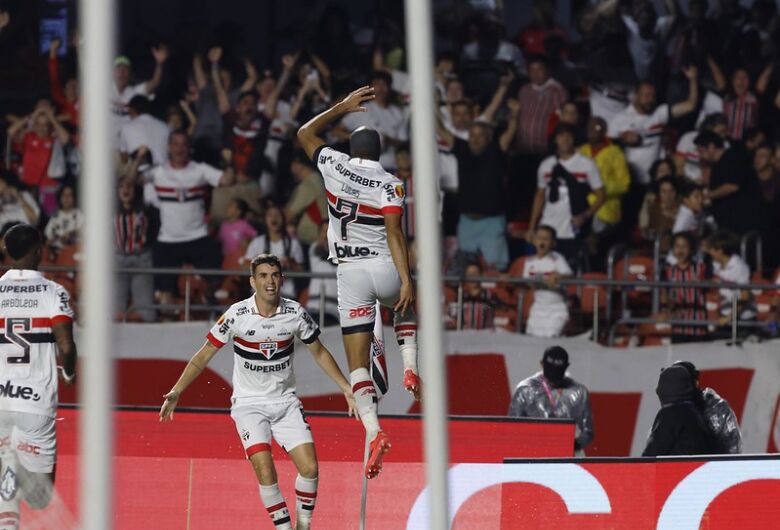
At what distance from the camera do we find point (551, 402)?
1452 cm

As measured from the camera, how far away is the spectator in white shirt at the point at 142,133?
18094 millimetres

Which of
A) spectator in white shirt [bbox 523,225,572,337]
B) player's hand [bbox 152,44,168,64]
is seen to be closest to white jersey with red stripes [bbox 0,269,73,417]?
spectator in white shirt [bbox 523,225,572,337]

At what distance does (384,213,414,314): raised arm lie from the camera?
11562 mm

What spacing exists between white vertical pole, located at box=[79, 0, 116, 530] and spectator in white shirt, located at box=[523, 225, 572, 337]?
9267 millimetres

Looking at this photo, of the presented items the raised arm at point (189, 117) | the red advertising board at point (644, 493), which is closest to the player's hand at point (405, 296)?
the red advertising board at point (644, 493)

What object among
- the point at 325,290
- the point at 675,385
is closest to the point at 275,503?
the point at 675,385

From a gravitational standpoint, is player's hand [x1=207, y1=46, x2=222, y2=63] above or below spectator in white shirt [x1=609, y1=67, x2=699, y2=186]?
above

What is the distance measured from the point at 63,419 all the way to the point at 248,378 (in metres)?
2.53

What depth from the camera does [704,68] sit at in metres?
18.8

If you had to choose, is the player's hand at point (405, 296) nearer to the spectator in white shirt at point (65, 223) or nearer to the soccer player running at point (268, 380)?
the soccer player running at point (268, 380)

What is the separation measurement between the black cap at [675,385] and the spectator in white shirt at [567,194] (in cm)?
407

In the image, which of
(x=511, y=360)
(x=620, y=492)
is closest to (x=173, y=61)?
(x=511, y=360)

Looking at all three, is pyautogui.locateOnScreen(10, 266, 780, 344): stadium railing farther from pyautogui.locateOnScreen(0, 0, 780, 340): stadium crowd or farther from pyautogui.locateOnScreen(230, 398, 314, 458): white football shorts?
pyautogui.locateOnScreen(230, 398, 314, 458): white football shorts

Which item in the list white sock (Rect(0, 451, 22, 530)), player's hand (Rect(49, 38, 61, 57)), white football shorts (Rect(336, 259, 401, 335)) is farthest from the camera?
player's hand (Rect(49, 38, 61, 57))
